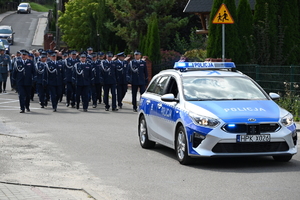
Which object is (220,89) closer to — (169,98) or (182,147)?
(169,98)

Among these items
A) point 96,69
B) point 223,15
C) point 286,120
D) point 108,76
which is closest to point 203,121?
point 286,120

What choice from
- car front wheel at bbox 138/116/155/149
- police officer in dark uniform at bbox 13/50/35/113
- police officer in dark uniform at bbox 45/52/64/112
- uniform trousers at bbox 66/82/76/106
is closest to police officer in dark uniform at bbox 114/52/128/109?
uniform trousers at bbox 66/82/76/106

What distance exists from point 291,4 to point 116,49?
19.6 m

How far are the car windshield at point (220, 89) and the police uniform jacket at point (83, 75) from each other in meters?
11.1

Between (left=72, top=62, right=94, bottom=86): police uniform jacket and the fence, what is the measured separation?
4.78m

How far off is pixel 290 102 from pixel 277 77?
3.68 feet

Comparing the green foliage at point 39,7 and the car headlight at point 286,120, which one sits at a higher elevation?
the car headlight at point 286,120

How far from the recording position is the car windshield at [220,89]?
39.8 ft

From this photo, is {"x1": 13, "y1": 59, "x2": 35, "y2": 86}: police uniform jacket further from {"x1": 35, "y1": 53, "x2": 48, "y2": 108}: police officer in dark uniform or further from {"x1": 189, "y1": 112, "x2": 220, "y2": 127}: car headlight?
{"x1": 189, "y1": 112, "x2": 220, "y2": 127}: car headlight

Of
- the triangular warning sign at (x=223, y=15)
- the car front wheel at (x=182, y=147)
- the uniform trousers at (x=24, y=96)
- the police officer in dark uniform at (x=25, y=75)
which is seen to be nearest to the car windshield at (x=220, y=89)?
the car front wheel at (x=182, y=147)

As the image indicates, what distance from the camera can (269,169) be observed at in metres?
11.0

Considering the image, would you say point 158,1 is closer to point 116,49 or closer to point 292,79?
point 116,49

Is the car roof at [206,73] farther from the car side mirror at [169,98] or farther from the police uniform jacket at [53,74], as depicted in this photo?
the police uniform jacket at [53,74]

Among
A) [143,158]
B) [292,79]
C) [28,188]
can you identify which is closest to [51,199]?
[28,188]
